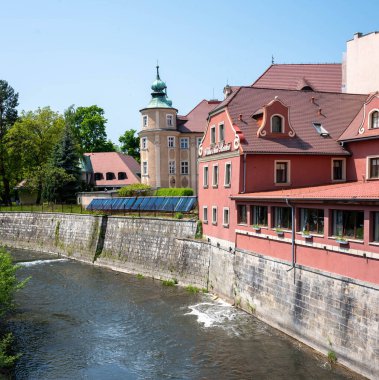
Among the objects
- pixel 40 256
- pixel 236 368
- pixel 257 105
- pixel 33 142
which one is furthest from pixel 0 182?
pixel 236 368

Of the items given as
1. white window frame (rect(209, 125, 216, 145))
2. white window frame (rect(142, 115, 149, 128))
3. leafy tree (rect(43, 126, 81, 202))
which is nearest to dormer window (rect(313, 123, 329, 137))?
white window frame (rect(209, 125, 216, 145))

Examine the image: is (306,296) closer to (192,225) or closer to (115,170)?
(192,225)

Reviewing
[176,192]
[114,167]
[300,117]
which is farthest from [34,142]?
[300,117]

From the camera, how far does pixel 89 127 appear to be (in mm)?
78750

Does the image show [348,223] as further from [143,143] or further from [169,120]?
[143,143]

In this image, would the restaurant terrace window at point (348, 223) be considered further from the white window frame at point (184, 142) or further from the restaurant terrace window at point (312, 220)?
the white window frame at point (184, 142)

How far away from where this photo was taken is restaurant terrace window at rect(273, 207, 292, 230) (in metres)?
21.1

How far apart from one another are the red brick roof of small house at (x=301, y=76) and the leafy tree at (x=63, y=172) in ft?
96.2

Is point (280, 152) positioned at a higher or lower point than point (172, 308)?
higher

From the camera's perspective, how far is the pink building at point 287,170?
62.5ft

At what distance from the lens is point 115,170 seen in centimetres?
6756

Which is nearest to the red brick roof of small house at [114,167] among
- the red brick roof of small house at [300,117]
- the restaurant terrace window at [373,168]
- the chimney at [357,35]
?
the red brick roof of small house at [300,117]

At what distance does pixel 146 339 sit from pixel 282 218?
8.22 metres

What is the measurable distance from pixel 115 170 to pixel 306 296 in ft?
168
